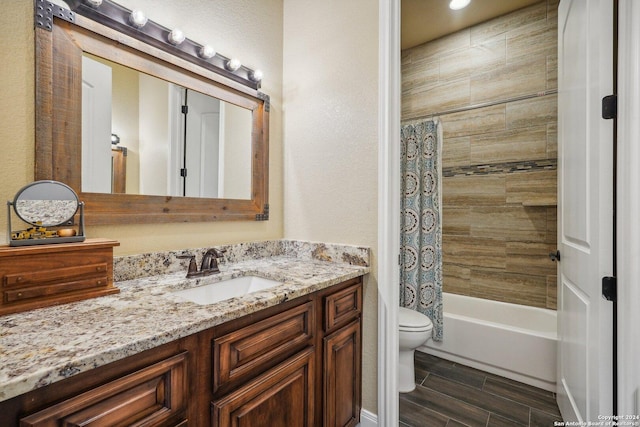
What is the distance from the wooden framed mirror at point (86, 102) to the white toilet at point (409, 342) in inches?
48.9

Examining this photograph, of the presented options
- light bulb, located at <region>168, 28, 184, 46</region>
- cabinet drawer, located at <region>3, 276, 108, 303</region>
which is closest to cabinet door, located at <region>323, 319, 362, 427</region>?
cabinet drawer, located at <region>3, 276, 108, 303</region>

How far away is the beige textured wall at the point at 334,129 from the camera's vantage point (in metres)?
1.55

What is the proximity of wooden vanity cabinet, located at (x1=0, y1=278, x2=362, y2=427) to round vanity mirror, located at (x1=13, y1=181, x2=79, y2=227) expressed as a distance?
0.61m

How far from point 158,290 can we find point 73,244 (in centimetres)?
30

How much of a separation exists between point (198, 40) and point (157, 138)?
55 centimetres

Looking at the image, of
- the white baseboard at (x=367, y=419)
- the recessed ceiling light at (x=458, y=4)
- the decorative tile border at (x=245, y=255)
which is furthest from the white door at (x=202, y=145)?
the recessed ceiling light at (x=458, y=4)

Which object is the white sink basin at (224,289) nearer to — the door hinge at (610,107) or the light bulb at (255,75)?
the light bulb at (255,75)

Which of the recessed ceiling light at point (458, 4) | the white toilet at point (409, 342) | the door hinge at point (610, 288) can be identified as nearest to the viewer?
the door hinge at point (610, 288)

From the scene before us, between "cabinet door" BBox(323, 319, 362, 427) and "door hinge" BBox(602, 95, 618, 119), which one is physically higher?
"door hinge" BBox(602, 95, 618, 119)

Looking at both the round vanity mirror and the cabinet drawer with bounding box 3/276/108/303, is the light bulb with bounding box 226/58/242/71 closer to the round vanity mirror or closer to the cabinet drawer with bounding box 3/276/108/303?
the round vanity mirror

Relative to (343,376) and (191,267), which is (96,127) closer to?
(191,267)

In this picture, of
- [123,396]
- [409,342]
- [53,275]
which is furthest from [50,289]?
[409,342]

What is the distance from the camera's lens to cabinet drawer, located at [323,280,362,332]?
130 centimetres

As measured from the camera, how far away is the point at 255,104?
176cm
